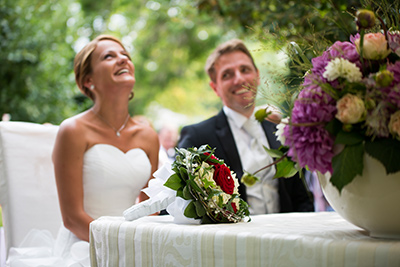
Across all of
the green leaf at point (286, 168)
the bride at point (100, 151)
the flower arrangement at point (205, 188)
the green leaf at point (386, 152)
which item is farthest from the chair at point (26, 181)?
the green leaf at point (386, 152)

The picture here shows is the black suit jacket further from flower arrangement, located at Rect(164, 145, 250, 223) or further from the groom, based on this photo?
flower arrangement, located at Rect(164, 145, 250, 223)

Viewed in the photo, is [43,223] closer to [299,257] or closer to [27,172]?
[27,172]

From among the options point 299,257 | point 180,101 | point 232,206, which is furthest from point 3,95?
point 180,101

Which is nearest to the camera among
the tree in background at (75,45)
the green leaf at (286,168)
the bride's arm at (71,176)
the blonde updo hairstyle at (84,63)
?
the green leaf at (286,168)

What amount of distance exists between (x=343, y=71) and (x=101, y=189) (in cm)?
189

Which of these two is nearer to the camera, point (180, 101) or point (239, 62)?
point (239, 62)

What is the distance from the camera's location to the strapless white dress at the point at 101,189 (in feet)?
8.61

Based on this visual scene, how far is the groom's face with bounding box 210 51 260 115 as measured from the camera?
337 centimetres

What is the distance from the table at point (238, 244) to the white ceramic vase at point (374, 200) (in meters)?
0.04

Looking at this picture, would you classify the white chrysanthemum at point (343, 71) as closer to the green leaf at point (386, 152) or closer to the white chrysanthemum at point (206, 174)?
the green leaf at point (386, 152)

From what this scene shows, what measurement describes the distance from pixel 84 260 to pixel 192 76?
46.6ft

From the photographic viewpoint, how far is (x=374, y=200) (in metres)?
1.22

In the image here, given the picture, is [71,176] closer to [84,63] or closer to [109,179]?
[109,179]

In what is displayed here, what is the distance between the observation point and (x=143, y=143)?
3.02m
